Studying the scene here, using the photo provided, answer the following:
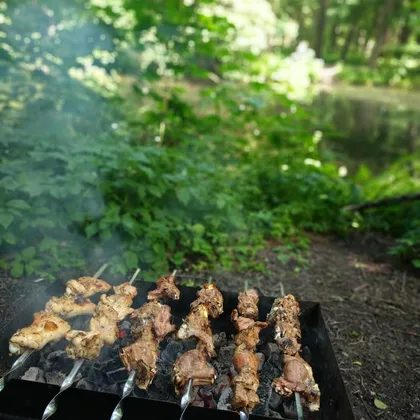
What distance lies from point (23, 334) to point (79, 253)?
5.95 feet

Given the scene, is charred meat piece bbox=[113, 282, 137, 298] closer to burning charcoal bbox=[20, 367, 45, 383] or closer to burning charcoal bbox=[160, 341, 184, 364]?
burning charcoal bbox=[160, 341, 184, 364]

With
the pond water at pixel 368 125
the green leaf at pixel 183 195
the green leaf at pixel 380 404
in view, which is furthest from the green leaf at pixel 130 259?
the pond water at pixel 368 125

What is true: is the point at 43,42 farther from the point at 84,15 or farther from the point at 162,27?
the point at 162,27

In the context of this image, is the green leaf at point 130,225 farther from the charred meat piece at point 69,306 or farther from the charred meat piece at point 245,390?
the charred meat piece at point 245,390

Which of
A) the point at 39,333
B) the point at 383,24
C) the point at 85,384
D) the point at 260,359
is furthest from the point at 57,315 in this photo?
the point at 383,24

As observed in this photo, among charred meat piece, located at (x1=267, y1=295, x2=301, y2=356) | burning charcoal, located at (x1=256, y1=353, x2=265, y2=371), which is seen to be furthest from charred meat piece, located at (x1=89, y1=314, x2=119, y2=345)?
charred meat piece, located at (x1=267, y1=295, x2=301, y2=356)

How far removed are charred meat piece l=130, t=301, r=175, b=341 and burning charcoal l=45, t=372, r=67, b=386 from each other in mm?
457

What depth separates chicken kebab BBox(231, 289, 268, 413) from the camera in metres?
1.92

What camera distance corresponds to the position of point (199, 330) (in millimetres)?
2303

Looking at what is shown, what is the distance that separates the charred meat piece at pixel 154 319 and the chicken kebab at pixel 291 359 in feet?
2.25

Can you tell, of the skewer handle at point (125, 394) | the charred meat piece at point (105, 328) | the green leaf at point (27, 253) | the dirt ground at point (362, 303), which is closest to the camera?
the skewer handle at point (125, 394)

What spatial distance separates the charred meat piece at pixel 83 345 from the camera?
2070 mm

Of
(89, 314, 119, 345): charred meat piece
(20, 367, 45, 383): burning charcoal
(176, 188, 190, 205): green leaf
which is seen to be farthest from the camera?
(176, 188, 190, 205): green leaf

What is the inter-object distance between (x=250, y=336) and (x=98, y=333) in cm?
91
